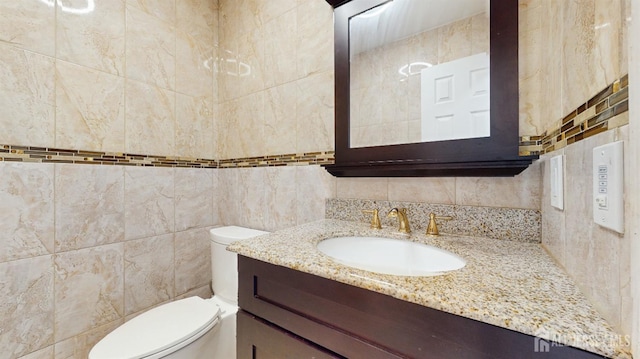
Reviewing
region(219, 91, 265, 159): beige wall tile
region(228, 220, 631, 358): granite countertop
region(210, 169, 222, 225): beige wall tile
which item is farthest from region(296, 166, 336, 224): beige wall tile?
region(210, 169, 222, 225): beige wall tile

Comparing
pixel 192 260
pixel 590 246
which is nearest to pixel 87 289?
A: pixel 192 260

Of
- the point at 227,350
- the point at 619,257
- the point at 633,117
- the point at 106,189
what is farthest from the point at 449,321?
the point at 106,189

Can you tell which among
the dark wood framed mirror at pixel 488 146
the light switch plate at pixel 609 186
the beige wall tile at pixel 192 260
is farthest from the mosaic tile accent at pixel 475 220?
the beige wall tile at pixel 192 260

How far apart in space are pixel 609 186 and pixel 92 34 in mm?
1925

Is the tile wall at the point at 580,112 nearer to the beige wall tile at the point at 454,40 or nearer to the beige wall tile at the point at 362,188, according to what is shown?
the beige wall tile at the point at 454,40

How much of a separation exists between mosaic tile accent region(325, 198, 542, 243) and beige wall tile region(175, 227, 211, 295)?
45.0 inches

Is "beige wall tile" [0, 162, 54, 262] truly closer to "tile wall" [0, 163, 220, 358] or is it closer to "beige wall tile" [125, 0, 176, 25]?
"tile wall" [0, 163, 220, 358]

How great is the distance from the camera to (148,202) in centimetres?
149

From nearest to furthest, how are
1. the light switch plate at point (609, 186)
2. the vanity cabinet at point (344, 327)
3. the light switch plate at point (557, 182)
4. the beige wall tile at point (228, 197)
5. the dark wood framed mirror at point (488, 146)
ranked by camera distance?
the light switch plate at point (609, 186) < the vanity cabinet at point (344, 327) < the light switch plate at point (557, 182) < the dark wood framed mirror at point (488, 146) < the beige wall tile at point (228, 197)

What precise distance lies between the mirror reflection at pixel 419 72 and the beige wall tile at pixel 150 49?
1.12m

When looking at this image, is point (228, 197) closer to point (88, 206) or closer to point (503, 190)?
point (88, 206)

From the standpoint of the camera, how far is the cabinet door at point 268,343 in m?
0.69

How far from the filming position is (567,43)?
2.08ft

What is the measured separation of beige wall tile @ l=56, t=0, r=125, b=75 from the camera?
3.95 feet
